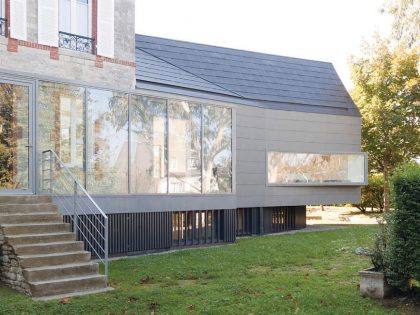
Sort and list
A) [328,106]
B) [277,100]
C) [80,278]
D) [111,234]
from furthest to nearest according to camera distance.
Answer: [328,106]
[277,100]
[111,234]
[80,278]

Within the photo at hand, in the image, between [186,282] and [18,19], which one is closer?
[186,282]

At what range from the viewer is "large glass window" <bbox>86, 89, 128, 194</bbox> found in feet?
41.7

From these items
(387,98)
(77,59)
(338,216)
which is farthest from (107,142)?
(338,216)

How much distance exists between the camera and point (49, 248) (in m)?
9.38

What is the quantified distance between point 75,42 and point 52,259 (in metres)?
6.16

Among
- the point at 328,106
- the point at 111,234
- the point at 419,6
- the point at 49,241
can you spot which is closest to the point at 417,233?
the point at 49,241

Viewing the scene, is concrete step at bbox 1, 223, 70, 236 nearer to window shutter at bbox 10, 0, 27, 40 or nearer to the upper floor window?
window shutter at bbox 10, 0, 27, 40

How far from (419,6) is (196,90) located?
8036mm

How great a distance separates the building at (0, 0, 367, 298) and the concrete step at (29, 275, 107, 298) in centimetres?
201

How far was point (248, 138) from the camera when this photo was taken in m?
20.6

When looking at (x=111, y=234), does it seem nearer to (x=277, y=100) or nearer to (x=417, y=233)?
(x=417, y=233)

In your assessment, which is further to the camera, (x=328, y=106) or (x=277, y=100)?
(x=328, y=106)

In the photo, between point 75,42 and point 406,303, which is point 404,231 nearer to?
point 406,303

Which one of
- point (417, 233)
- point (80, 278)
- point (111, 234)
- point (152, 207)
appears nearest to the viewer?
point (417, 233)
